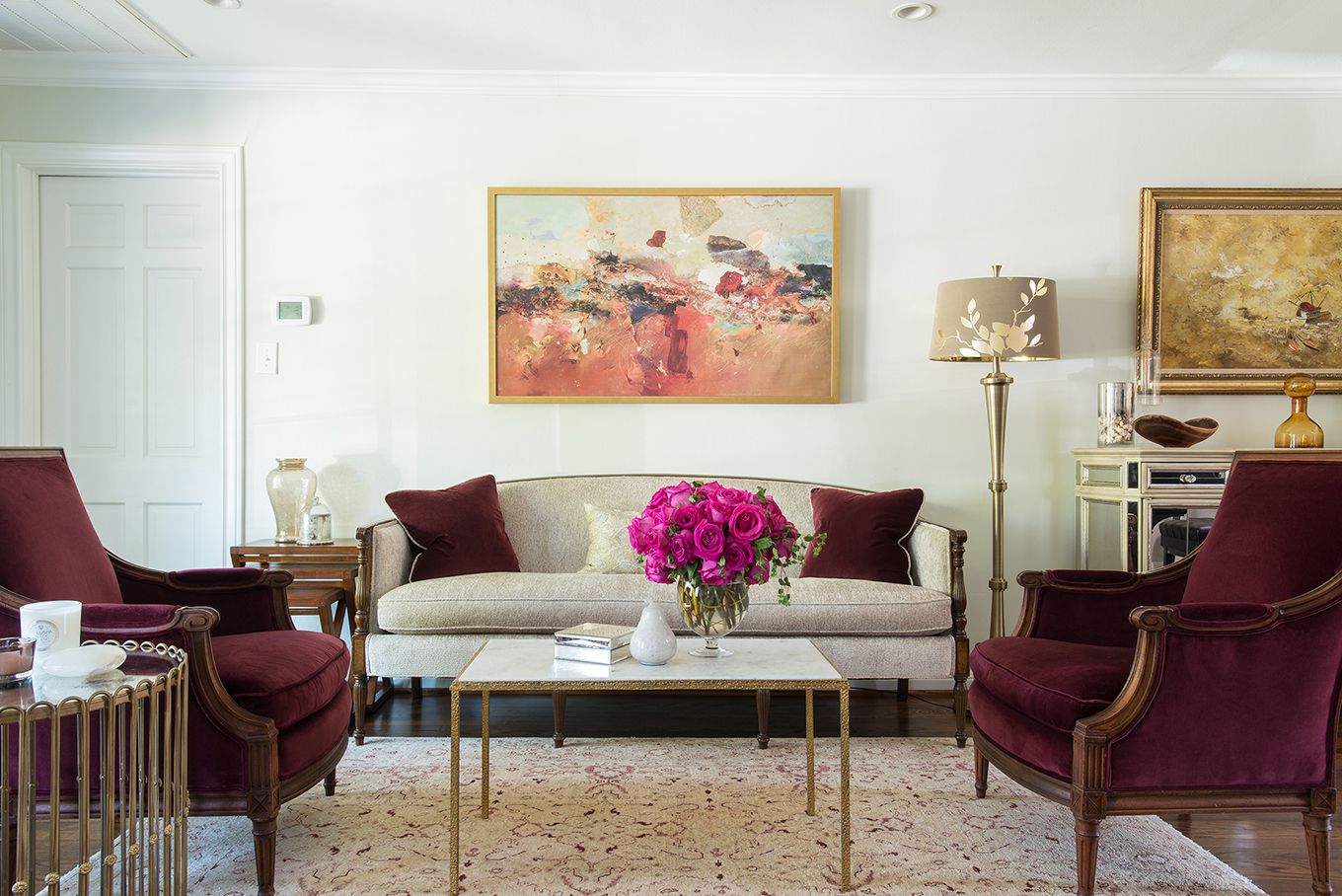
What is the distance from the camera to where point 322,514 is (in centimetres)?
334

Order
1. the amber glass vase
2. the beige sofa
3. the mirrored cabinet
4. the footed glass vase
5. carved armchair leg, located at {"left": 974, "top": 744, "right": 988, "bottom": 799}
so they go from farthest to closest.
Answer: the amber glass vase < the mirrored cabinet < the beige sofa < carved armchair leg, located at {"left": 974, "top": 744, "right": 988, "bottom": 799} < the footed glass vase

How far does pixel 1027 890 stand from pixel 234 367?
3.48 meters

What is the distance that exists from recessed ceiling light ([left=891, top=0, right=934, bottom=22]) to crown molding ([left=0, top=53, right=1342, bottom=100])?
1.69ft

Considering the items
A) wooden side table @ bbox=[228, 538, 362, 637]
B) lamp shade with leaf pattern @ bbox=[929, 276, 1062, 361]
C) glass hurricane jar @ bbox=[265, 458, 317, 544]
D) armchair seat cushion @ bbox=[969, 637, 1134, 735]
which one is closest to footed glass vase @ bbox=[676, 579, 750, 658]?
armchair seat cushion @ bbox=[969, 637, 1134, 735]

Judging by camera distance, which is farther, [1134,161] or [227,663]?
[1134,161]

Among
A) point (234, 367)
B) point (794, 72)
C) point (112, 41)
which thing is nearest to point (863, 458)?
point (794, 72)

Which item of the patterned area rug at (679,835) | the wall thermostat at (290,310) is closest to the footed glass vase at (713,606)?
the patterned area rug at (679,835)

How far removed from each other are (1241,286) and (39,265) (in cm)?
525

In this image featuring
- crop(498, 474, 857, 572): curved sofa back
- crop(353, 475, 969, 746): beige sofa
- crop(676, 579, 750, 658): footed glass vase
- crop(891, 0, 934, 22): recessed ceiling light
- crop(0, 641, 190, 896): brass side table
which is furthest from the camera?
crop(498, 474, 857, 572): curved sofa back

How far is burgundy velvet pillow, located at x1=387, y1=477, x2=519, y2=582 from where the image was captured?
10.1 feet

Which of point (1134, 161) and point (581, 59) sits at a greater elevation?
point (581, 59)

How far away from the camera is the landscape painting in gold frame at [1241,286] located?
3631mm

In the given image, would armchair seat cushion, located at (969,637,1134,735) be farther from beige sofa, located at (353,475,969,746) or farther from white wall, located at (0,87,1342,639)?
white wall, located at (0,87,1342,639)

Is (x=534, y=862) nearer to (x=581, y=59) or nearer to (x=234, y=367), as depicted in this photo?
(x=234, y=367)
